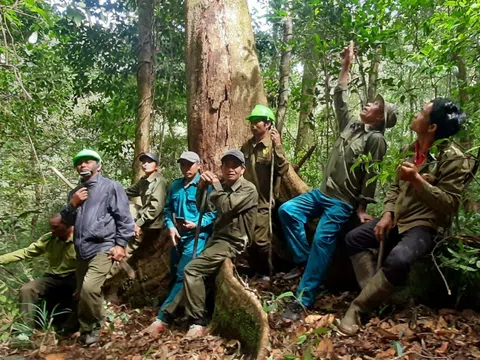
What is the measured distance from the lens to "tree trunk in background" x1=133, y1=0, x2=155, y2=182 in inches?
355

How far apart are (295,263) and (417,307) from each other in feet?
5.85

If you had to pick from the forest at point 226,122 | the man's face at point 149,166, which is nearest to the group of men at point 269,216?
the forest at point 226,122

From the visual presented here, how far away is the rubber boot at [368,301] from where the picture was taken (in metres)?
3.71

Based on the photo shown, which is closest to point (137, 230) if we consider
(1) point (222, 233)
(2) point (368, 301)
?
(1) point (222, 233)

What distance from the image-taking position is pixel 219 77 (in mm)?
5746

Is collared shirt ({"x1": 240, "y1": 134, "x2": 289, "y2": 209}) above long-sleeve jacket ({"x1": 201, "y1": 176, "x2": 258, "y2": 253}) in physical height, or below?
above

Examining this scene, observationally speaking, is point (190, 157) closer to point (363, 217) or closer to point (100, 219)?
point (100, 219)

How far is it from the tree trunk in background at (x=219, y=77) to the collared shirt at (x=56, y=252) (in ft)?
6.82

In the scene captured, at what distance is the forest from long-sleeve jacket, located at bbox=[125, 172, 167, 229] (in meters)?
0.39

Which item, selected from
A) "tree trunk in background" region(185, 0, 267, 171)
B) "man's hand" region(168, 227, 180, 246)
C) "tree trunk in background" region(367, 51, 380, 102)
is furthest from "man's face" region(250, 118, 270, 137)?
"tree trunk in background" region(367, 51, 380, 102)

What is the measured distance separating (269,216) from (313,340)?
69.2 inches

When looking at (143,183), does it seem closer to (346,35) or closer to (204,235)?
(204,235)

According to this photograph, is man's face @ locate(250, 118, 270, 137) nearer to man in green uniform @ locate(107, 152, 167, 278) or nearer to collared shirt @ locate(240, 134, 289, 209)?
collared shirt @ locate(240, 134, 289, 209)

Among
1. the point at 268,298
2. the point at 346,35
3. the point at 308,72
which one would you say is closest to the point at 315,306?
the point at 268,298
